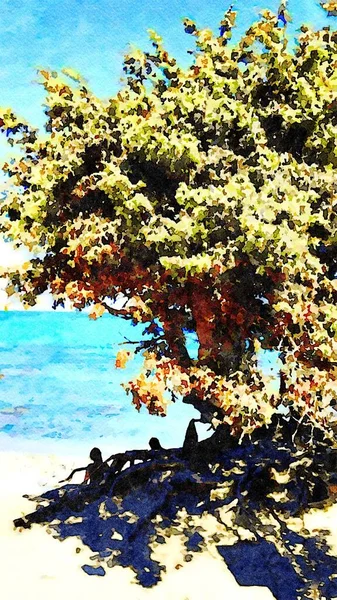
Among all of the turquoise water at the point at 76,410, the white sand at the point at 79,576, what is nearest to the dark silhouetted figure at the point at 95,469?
the white sand at the point at 79,576

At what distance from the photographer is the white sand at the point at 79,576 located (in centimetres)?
748

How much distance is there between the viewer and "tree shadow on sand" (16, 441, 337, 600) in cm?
806

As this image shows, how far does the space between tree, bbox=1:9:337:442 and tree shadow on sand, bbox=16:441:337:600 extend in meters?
2.30

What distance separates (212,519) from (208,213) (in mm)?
5137

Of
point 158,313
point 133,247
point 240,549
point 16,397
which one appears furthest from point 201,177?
point 16,397

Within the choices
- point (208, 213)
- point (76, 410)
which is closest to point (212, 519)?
point (208, 213)

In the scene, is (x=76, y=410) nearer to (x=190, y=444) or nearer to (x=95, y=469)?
(x=95, y=469)

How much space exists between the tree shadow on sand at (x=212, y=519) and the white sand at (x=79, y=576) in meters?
0.13

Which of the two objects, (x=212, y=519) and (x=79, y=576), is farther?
(x=212, y=519)

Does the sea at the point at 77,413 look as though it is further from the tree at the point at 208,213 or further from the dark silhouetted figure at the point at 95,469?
the dark silhouetted figure at the point at 95,469

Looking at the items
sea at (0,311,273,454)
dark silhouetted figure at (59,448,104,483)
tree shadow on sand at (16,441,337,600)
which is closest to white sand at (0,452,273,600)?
tree shadow on sand at (16,441,337,600)

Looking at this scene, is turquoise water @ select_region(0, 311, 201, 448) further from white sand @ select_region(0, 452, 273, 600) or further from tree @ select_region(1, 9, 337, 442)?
white sand @ select_region(0, 452, 273, 600)

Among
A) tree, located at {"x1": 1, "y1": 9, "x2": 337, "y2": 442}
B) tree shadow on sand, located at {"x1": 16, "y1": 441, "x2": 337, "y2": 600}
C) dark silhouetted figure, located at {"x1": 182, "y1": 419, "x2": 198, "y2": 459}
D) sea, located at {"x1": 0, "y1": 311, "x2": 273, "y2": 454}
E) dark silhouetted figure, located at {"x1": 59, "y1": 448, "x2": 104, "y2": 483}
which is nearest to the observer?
tree, located at {"x1": 1, "y1": 9, "x2": 337, "y2": 442}

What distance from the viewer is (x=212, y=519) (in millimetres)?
9109
